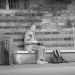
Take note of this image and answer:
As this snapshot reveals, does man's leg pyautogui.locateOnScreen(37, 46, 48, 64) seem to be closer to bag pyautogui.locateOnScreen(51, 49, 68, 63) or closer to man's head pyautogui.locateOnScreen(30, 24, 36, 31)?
bag pyautogui.locateOnScreen(51, 49, 68, 63)

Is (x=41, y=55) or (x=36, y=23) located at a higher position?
(x=36, y=23)

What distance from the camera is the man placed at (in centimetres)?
795

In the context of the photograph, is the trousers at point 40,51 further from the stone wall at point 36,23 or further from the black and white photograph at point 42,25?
the stone wall at point 36,23

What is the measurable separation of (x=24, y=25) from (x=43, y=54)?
163 centimetres

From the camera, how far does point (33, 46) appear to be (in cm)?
830

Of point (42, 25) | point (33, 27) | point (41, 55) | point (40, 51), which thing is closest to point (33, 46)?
point (40, 51)

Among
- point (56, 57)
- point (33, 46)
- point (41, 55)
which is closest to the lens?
point (41, 55)

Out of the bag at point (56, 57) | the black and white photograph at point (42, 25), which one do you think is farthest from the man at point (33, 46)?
the bag at point (56, 57)

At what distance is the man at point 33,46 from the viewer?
7.95 meters

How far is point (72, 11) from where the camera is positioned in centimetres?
899

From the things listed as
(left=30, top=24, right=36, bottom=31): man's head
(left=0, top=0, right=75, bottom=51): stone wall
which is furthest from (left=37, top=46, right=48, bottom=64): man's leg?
(left=30, top=24, right=36, bottom=31): man's head

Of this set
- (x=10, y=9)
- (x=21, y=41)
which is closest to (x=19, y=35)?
(x=21, y=41)

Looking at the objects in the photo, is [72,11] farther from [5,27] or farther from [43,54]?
[5,27]

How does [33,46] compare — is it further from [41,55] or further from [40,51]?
[41,55]
